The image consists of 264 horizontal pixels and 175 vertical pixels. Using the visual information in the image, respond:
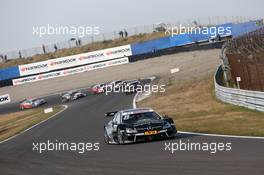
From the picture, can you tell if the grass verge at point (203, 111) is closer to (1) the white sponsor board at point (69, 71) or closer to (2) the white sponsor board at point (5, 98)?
(1) the white sponsor board at point (69, 71)

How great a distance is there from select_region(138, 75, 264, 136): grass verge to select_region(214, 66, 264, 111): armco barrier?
0.85 feet

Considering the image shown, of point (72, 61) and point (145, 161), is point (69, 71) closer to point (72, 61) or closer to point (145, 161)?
point (72, 61)

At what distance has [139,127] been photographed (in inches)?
715

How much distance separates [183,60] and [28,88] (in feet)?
59.8

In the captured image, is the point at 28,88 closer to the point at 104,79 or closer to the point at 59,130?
the point at 104,79

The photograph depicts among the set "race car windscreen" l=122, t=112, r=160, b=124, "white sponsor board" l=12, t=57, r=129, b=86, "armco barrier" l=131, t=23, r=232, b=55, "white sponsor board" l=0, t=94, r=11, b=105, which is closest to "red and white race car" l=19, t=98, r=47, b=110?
"white sponsor board" l=0, t=94, r=11, b=105

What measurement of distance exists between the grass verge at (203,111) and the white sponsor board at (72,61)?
23763mm

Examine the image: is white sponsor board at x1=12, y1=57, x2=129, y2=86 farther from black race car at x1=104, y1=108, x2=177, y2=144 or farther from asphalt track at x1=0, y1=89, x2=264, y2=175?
black race car at x1=104, y1=108, x2=177, y2=144

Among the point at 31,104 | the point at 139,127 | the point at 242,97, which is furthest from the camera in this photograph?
the point at 31,104

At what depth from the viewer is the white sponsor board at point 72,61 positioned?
72.6 meters

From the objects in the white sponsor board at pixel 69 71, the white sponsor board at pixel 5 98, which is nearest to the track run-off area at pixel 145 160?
the white sponsor board at pixel 5 98

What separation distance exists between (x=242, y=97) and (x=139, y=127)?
9.73 m

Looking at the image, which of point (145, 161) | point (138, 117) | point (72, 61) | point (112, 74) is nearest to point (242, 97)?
point (138, 117)

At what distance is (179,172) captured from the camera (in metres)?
11.1
